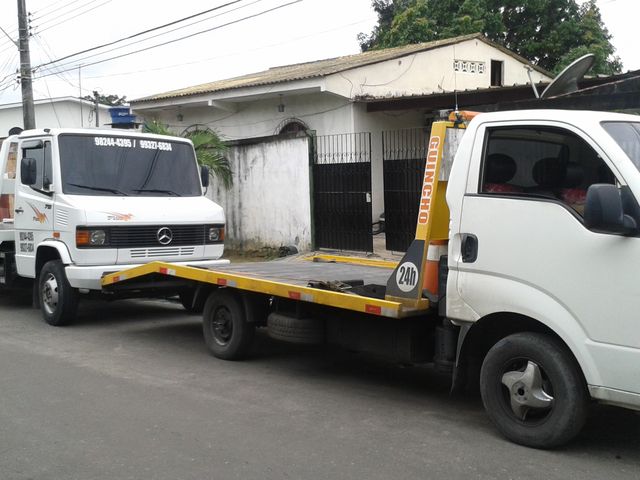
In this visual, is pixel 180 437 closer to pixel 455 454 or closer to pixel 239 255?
pixel 455 454

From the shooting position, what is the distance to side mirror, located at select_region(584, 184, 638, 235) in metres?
4.18

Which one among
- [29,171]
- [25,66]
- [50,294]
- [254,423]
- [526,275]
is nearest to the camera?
[526,275]

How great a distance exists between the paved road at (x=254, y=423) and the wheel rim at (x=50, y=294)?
3.83ft

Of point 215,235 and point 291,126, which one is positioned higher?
point 291,126

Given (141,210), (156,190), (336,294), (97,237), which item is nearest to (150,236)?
(141,210)

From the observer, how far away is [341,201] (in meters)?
14.3

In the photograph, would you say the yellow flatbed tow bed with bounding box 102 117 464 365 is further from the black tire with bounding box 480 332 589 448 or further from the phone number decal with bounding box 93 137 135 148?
the phone number decal with bounding box 93 137 135 148

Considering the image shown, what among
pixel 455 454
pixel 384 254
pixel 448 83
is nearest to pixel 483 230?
pixel 455 454

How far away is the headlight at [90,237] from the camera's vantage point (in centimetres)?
868

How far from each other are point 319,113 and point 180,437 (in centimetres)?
1279

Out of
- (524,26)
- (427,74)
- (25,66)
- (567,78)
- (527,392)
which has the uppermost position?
(524,26)

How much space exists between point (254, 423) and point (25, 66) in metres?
17.8

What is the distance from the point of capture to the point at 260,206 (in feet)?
53.0

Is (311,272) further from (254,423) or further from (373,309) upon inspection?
(254,423)
